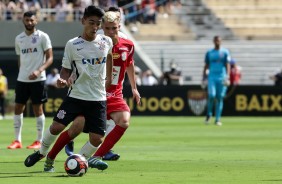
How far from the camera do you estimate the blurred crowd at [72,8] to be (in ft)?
147

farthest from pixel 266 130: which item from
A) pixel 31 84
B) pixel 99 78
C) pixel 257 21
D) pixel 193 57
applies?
pixel 257 21

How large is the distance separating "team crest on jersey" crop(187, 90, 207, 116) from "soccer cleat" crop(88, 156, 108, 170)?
2209 cm

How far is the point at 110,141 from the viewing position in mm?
14180

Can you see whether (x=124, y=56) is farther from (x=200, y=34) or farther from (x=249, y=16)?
(x=249, y=16)

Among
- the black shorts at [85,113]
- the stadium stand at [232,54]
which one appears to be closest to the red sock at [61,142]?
the black shorts at [85,113]

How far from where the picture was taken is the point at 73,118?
512 inches

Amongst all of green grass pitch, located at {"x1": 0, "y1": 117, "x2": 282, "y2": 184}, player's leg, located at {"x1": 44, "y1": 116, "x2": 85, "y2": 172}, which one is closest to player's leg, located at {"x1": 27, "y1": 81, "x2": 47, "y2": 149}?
green grass pitch, located at {"x1": 0, "y1": 117, "x2": 282, "y2": 184}

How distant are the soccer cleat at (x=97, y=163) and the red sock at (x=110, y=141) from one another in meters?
0.33

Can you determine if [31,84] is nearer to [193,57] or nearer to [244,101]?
[244,101]

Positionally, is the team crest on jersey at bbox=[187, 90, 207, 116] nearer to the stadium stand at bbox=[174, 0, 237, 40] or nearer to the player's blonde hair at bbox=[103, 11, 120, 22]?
the stadium stand at bbox=[174, 0, 237, 40]

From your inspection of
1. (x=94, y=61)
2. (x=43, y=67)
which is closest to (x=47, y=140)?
(x=94, y=61)

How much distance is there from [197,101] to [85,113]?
2273 cm

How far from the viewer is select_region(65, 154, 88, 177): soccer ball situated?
1251 centimetres

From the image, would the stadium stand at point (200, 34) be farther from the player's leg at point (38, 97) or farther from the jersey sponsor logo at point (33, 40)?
the jersey sponsor logo at point (33, 40)
